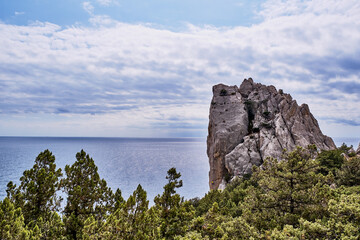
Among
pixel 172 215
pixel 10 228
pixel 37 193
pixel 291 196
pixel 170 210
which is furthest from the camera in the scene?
pixel 37 193

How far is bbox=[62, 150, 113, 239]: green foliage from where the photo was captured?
47.7 ft

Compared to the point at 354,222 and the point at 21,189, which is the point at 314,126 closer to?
the point at 354,222

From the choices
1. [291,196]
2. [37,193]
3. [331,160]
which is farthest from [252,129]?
[37,193]

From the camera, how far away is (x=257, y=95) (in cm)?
5572

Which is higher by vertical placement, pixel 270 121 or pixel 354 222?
pixel 270 121

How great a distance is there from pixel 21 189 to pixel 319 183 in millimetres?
16995

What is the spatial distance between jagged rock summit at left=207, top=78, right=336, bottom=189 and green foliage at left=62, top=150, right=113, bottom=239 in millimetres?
33217

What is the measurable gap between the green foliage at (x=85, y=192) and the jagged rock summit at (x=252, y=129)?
33217 mm

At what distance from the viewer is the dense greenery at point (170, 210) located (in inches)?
366

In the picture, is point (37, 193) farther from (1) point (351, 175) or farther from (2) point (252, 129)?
(2) point (252, 129)

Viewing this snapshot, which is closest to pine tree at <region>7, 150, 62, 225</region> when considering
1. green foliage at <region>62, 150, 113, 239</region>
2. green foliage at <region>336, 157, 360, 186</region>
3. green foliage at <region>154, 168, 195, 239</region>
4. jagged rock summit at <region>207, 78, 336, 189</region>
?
green foliage at <region>62, 150, 113, 239</region>

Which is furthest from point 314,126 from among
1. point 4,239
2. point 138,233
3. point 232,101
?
point 4,239

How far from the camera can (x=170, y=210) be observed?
1243cm

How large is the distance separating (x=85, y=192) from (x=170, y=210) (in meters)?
6.09
